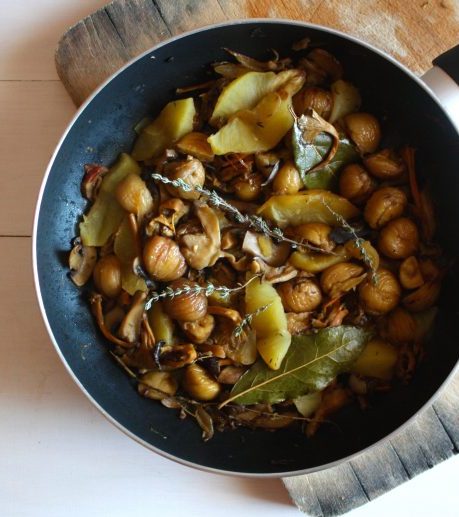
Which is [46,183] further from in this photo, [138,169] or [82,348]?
[82,348]

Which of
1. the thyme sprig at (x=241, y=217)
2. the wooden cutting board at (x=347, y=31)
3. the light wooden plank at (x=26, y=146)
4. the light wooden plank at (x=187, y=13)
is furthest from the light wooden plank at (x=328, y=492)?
the light wooden plank at (x=187, y=13)

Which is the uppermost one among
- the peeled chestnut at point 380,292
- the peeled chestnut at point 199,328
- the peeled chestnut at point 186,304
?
the peeled chestnut at point 380,292

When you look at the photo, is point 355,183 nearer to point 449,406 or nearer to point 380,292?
point 380,292

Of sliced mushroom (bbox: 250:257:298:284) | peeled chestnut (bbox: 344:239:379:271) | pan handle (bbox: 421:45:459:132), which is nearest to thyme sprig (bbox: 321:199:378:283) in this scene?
peeled chestnut (bbox: 344:239:379:271)

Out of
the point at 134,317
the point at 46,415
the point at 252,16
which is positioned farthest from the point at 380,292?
the point at 46,415

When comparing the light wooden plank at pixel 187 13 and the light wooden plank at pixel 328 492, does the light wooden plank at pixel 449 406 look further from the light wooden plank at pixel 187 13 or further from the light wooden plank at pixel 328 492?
the light wooden plank at pixel 187 13

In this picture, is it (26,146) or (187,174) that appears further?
(26,146)

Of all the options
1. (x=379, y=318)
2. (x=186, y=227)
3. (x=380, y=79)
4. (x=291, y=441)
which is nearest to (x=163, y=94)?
(x=186, y=227)
